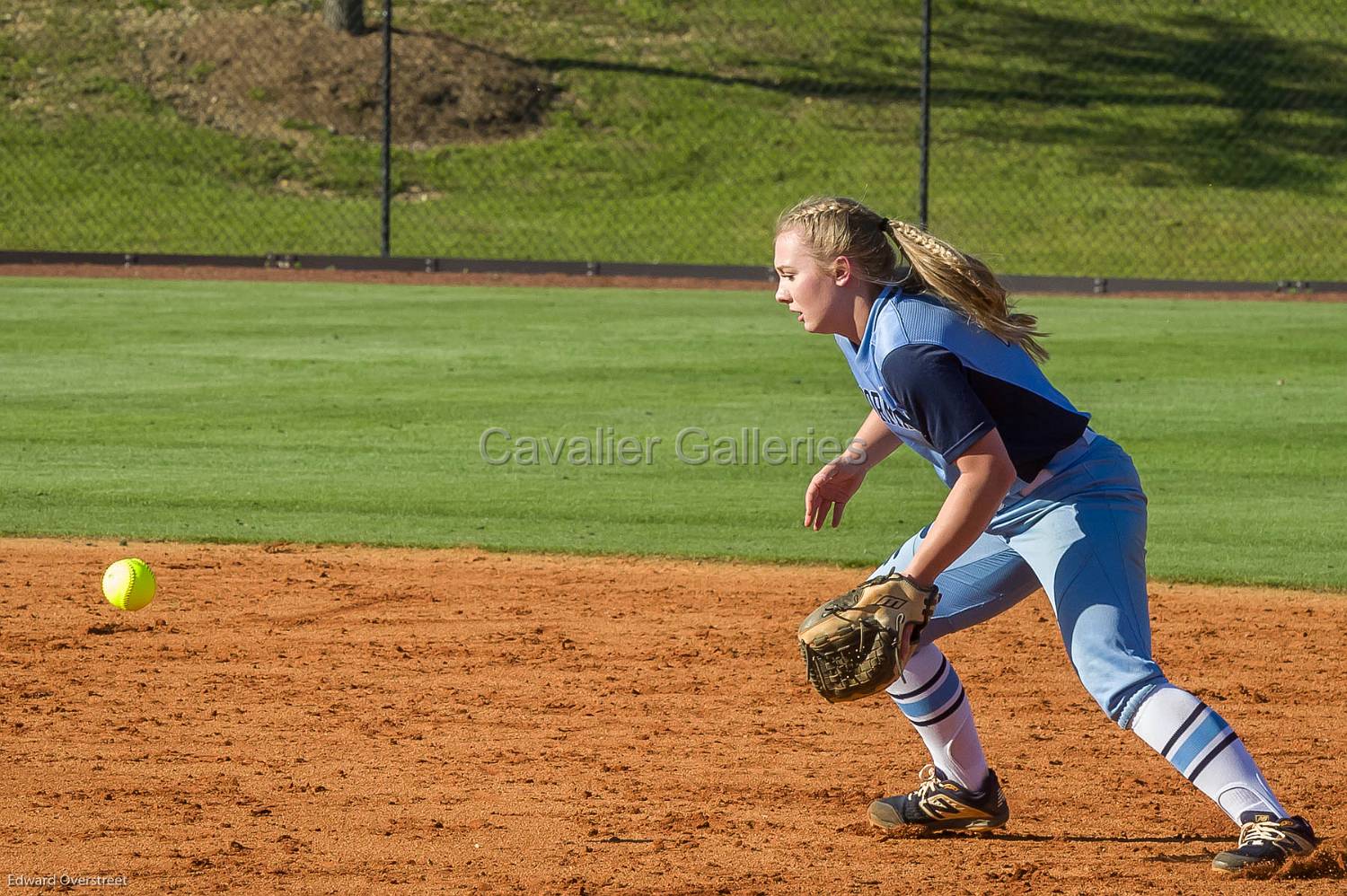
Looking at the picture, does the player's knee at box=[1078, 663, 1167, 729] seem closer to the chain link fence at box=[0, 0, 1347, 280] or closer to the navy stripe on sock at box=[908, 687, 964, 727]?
the navy stripe on sock at box=[908, 687, 964, 727]

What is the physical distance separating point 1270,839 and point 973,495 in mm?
1048

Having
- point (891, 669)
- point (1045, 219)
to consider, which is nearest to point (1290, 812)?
point (891, 669)

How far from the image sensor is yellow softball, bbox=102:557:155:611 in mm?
6590

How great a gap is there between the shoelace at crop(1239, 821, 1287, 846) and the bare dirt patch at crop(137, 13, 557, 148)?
24.3 meters

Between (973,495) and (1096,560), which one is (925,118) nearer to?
(1096,560)

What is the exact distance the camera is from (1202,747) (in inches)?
146

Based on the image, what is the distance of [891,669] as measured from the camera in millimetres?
3766

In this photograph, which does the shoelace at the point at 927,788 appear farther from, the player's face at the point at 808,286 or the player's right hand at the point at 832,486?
the player's face at the point at 808,286

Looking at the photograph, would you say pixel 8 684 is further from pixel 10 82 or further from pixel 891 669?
pixel 10 82

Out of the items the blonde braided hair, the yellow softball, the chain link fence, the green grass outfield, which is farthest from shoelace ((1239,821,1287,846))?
the chain link fence

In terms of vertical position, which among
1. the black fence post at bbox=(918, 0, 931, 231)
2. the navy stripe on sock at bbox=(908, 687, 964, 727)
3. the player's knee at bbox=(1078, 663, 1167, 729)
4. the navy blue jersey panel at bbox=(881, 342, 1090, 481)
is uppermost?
the black fence post at bbox=(918, 0, 931, 231)

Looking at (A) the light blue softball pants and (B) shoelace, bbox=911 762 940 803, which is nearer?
(A) the light blue softball pants

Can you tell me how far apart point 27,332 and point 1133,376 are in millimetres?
9296

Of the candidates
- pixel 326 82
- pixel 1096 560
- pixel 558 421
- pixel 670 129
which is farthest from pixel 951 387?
pixel 326 82
